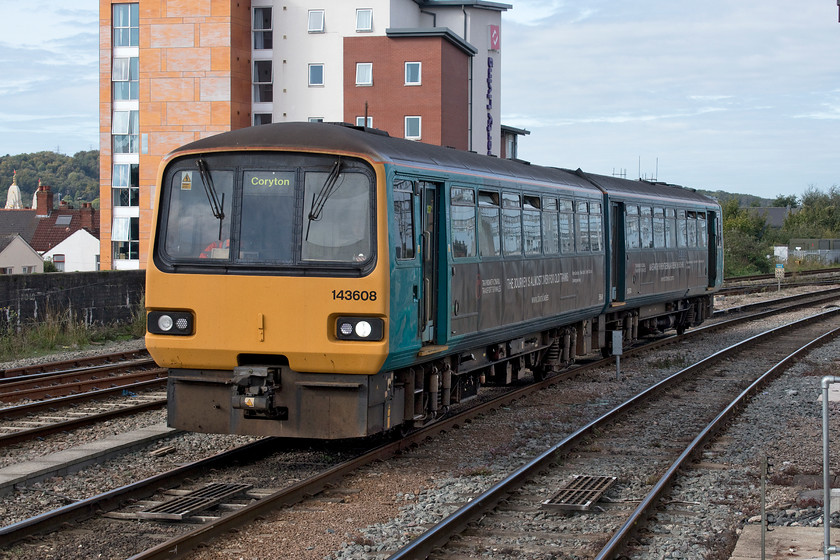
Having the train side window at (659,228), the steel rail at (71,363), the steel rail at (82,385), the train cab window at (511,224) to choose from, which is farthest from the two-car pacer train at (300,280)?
the train side window at (659,228)

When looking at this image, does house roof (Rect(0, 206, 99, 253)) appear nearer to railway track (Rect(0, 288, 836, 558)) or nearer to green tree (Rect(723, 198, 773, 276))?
green tree (Rect(723, 198, 773, 276))

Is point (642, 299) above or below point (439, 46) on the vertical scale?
below

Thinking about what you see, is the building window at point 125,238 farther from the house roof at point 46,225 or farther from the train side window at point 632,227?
the train side window at point 632,227

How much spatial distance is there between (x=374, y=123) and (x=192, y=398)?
1552 inches

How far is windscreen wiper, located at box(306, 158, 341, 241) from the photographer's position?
8.87 metres

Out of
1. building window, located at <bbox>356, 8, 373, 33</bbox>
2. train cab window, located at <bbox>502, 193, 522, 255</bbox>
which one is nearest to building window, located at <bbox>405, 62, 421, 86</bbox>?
building window, located at <bbox>356, 8, 373, 33</bbox>

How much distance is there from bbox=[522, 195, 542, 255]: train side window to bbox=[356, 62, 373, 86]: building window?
35.3m

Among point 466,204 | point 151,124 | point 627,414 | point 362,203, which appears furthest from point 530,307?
point 151,124

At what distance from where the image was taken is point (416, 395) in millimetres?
10484

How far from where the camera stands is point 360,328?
28.6 ft

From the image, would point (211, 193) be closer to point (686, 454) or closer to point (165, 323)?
point (165, 323)

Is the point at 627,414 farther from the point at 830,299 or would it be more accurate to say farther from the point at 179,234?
the point at 830,299

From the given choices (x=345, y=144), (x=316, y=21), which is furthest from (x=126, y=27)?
(x=345, y=144)

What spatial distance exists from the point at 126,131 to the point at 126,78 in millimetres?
2612
